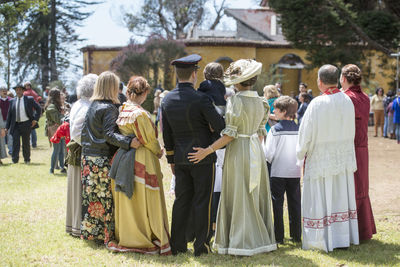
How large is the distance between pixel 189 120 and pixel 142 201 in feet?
3.66

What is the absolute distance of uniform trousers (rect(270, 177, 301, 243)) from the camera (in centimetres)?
563

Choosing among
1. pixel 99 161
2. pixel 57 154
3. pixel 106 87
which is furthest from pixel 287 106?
pixel 57 154

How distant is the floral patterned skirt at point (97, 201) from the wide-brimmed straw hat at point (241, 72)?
5.86ft

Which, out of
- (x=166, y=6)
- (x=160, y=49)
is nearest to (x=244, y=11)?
(x=166, y=6)

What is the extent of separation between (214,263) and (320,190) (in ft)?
4.95

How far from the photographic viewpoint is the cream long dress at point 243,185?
4945mm

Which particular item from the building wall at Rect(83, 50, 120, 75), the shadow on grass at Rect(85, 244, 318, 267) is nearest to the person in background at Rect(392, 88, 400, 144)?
the shadow on grass at Rect(85, 244, 318, 267)

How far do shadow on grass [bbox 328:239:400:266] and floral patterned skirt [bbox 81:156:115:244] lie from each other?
2.62 m

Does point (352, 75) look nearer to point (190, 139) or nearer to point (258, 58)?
point (190, 139)

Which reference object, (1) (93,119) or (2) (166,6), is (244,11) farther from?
(1) (93,119)

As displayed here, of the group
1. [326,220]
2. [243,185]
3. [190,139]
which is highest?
[190,139]

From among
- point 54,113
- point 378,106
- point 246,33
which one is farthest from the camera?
point 246,33

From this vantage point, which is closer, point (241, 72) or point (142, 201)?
point (241, 72)

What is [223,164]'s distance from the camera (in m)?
5.15
